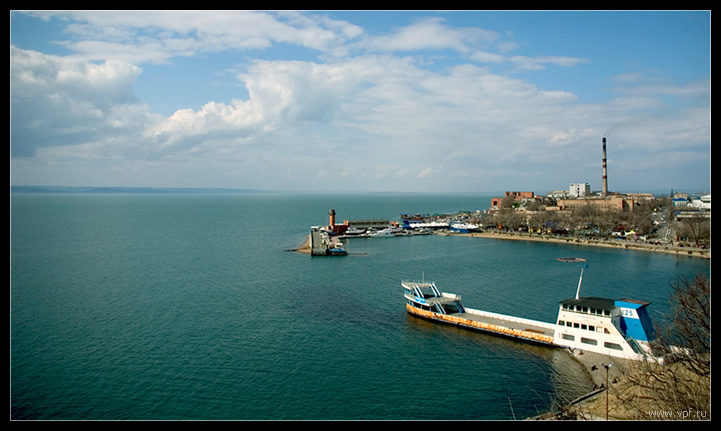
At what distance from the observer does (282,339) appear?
978cm

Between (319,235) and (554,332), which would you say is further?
(319,235)

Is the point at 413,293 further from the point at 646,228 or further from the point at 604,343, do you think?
the point at 646,228

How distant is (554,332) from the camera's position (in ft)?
31.6

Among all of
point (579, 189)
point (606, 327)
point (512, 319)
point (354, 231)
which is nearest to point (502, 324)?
point (512, 319)

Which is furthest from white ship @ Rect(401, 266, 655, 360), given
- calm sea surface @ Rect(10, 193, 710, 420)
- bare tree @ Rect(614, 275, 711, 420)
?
bare tree @ Rect(614, 275, 711, 420)

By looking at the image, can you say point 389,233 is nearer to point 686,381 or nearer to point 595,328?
point 595,328

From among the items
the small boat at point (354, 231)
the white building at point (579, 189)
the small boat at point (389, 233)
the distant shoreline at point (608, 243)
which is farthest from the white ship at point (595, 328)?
the white building at point (579, 189)

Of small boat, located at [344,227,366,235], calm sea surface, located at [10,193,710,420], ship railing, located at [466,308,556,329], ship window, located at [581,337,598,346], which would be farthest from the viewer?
small boat, located at [344,227,366,235]

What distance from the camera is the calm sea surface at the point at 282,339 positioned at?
7.05 metres

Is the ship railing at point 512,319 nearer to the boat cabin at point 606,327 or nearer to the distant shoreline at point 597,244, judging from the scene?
the boat cabin at point 606,327

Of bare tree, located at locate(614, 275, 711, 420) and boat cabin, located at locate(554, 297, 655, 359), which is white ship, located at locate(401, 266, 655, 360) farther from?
bare tree, located at locate(614, 275, 711, 420)

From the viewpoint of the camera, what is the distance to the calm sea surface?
7.05 metres

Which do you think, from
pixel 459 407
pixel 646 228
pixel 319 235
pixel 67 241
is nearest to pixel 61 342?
pixel 459 407
